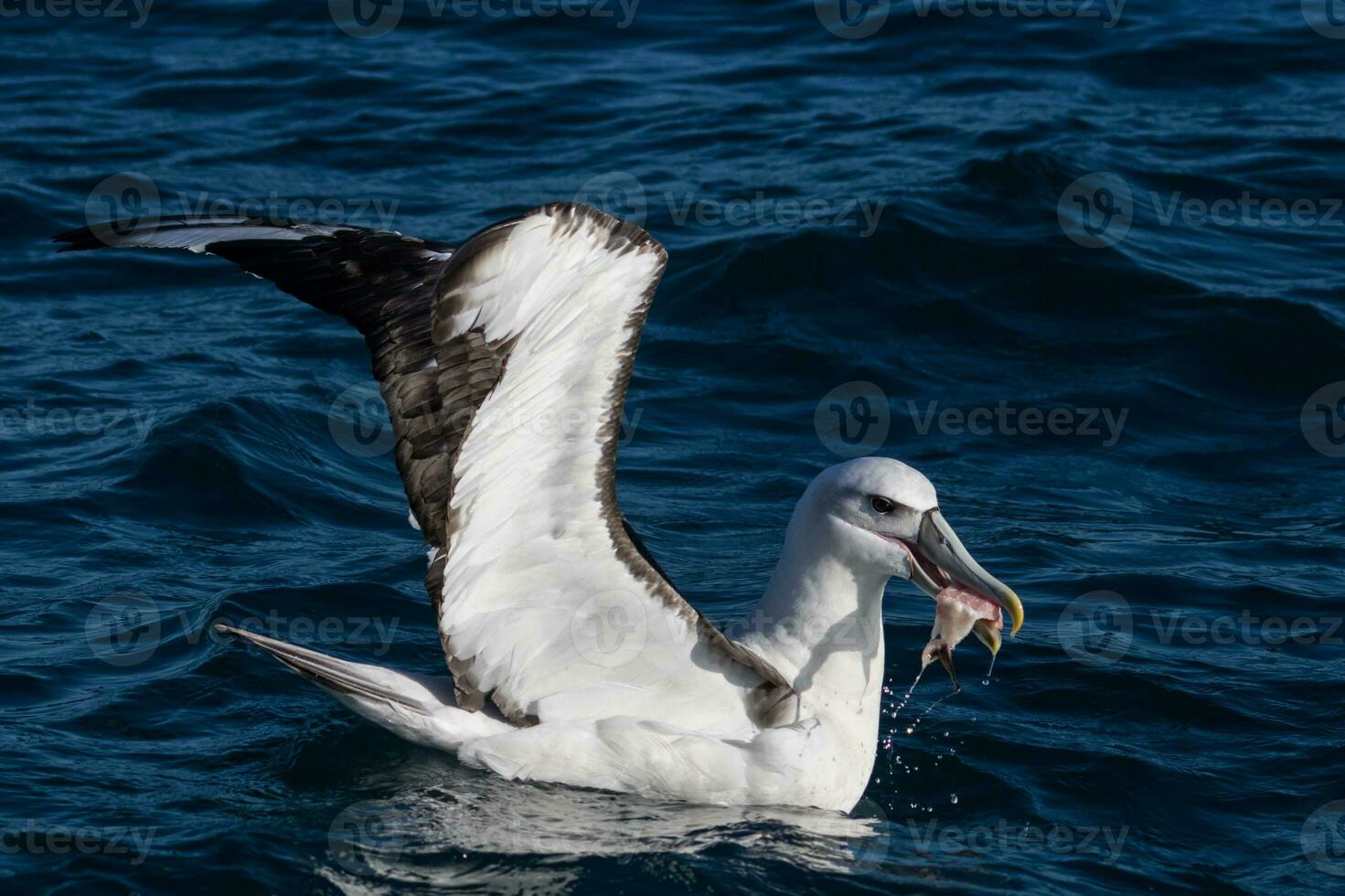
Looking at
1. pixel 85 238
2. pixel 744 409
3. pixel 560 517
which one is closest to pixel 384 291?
pixel 560 517

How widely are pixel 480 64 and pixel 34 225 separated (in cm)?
560

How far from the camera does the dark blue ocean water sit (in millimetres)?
7574

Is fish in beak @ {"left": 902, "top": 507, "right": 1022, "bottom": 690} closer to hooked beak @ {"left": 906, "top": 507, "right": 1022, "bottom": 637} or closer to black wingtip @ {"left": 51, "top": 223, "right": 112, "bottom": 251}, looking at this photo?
hooked beak @ {"left": 906, "top": 507, "right": 1022, "bottom": 637}

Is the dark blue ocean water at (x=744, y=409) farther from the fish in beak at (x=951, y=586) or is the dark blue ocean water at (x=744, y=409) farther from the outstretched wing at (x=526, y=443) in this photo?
the fish in beak at (x=951, y=586)

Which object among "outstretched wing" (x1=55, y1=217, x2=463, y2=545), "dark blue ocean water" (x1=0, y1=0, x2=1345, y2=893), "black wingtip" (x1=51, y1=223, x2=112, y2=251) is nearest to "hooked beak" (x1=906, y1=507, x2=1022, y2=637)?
"dark blue ocean water" (x1=0, y1=0, x2=1345, y2=893)

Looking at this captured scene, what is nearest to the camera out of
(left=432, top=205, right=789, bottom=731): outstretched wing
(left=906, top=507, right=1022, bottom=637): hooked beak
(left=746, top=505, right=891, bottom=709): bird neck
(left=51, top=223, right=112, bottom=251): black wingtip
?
(left=432, top=205, right=789, bottom=731): outstretched wing

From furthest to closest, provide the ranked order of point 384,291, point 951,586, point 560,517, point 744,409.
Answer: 1. point 744,409
2. point 951,586
3. point 384,291
4. point 560,517

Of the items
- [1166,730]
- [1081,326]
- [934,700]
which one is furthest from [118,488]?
[1081,326]

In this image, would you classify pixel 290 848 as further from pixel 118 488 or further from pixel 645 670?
pixel 118 488

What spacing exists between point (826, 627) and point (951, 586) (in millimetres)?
608

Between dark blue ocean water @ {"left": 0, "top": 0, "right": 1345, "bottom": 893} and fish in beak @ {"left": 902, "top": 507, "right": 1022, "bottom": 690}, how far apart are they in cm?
91

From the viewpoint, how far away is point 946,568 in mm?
7504

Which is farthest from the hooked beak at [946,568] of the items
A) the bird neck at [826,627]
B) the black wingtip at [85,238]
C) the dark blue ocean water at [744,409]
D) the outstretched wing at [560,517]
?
the black wingtip at [85,238]

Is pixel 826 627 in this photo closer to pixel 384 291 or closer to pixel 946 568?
pixel 946 568
